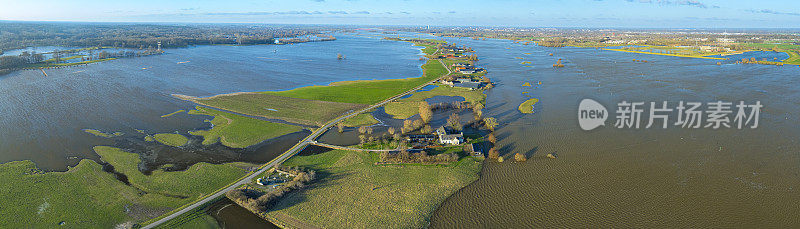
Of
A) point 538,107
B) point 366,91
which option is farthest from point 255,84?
point 538,107

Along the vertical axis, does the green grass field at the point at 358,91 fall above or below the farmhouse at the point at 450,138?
above

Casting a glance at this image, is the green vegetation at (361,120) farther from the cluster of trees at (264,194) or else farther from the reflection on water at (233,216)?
the reflection on water at (233,216)

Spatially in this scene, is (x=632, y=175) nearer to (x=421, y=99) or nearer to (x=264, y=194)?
(x=264, y=194)

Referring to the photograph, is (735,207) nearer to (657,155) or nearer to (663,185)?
(663,185)

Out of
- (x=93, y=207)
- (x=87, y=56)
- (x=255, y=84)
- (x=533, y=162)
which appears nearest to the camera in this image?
(x=93, y=207)

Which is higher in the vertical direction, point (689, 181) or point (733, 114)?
point (733, 114)

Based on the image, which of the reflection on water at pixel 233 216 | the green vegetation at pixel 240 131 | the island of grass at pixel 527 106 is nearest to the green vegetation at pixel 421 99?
the island of grass at pixel 527 106

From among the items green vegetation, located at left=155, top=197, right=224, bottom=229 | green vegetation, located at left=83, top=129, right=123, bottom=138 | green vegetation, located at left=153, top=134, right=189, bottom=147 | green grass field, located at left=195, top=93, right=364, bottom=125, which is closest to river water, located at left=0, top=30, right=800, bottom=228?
green vegetation, located at left=83, top=129, right=123, bottom=138
